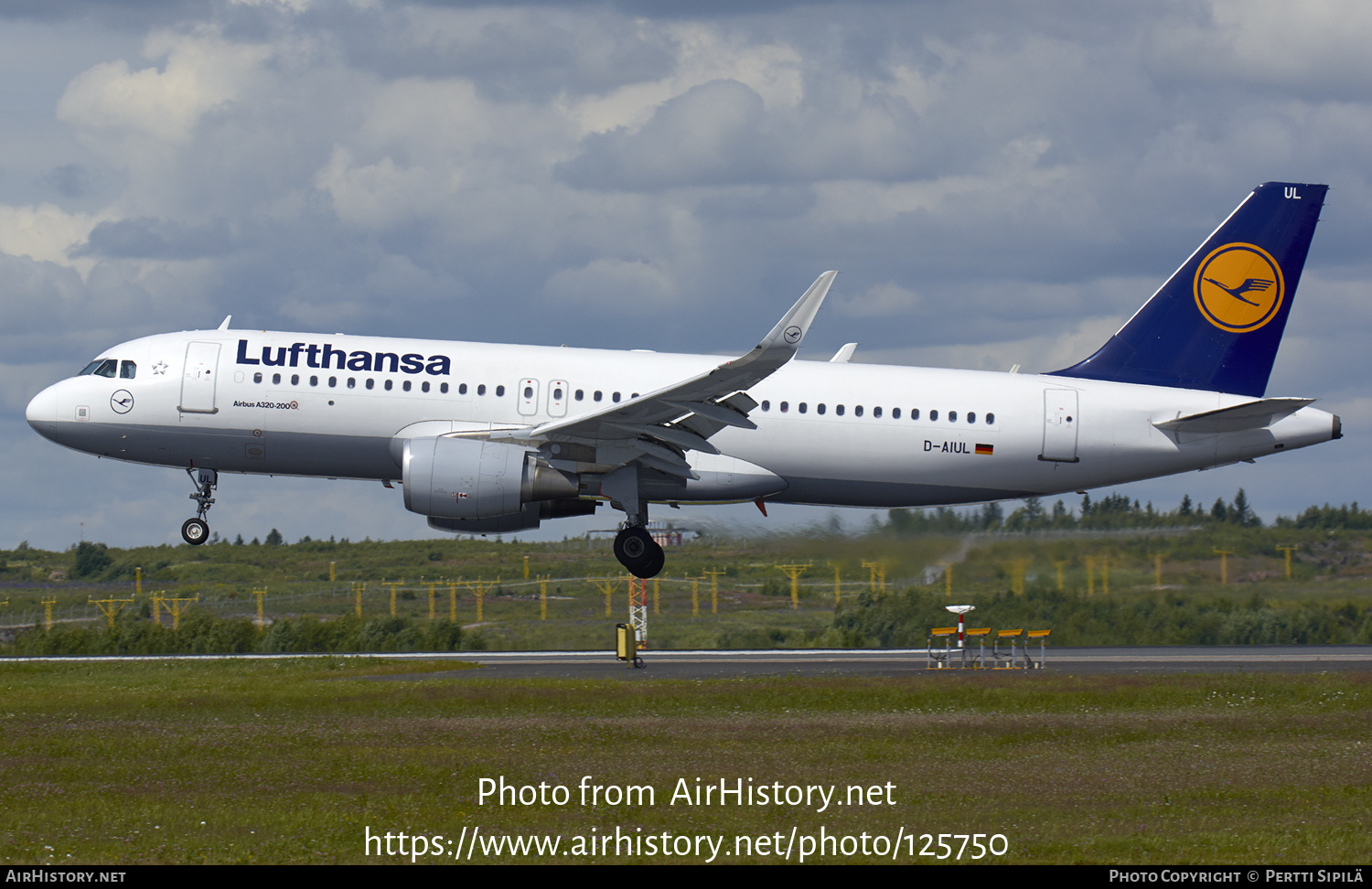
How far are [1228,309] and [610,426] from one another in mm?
14545

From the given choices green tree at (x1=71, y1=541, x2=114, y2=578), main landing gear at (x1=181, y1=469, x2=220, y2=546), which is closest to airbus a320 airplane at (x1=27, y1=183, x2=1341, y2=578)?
main landing gear at (x1=181, y1=469, x2=220, y2=546)

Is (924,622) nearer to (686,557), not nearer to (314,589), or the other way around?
(686,557)

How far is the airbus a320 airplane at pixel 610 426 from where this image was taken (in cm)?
2777

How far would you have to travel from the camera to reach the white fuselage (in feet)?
93.6

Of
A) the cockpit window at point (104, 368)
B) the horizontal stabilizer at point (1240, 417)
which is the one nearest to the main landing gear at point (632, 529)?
the cockpit window at point (104, 368)

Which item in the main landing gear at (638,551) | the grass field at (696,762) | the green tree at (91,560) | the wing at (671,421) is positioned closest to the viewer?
the grass field at (696,762)

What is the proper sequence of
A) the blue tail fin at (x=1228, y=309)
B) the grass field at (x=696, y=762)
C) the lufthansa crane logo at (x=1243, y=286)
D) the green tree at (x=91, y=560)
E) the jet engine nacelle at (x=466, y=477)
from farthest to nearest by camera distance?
the green tree at (x=91, y=560) < the lufthansa crane logo at (x=1243, y=286) < the blue tail fin at (x=1228, y=309) < the jet engine nacelle at (x=466, y=477) < the grass field at (x=696, y=762)

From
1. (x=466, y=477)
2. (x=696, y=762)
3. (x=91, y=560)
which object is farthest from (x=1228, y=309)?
(x=91, y=560)

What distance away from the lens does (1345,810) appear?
14672 mm

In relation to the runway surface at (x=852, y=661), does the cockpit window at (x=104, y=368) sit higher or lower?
higher

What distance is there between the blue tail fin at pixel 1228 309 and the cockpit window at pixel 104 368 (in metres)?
20.3

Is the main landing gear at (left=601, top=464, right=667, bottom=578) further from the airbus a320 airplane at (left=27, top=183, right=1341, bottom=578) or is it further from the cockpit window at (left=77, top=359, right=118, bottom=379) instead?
the cockpit window at (left=77, top=359, right=118, bottom=379)

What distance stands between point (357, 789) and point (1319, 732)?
13.7 metres

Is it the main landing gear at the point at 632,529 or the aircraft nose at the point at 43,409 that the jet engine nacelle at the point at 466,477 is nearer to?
the main landing gear at the point at 632,529
